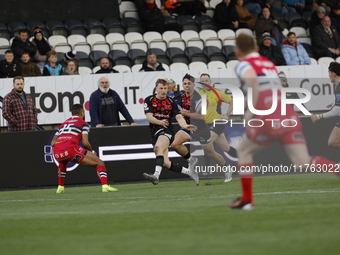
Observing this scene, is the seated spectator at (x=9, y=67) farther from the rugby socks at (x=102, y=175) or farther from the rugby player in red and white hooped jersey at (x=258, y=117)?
the rugby player in red and white hooped jersey at (x=258, y=117)

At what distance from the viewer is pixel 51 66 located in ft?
52.7

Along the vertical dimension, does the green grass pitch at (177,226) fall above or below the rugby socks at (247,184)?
below

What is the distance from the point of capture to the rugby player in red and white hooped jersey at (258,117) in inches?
265

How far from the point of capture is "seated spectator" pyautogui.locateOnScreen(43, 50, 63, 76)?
52.4 feet

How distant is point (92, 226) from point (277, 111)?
2237mm

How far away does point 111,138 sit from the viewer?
47.4 ft

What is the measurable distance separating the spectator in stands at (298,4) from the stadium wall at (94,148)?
906 cm

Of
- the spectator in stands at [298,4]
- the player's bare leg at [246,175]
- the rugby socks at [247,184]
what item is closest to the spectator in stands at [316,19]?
the spectator in stands at [298,4]

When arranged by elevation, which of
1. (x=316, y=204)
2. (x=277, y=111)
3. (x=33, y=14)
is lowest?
(x=316, y=204)

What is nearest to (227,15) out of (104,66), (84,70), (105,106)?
(84,70)

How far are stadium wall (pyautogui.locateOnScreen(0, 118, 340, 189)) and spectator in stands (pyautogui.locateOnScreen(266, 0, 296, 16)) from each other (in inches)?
338

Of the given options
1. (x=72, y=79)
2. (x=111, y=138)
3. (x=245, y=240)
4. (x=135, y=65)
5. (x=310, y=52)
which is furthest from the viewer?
(x=310, y=52)

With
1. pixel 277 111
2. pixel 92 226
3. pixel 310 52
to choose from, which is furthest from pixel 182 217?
pixel 310 52

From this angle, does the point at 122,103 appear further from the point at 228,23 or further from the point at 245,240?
the point at 245,240
